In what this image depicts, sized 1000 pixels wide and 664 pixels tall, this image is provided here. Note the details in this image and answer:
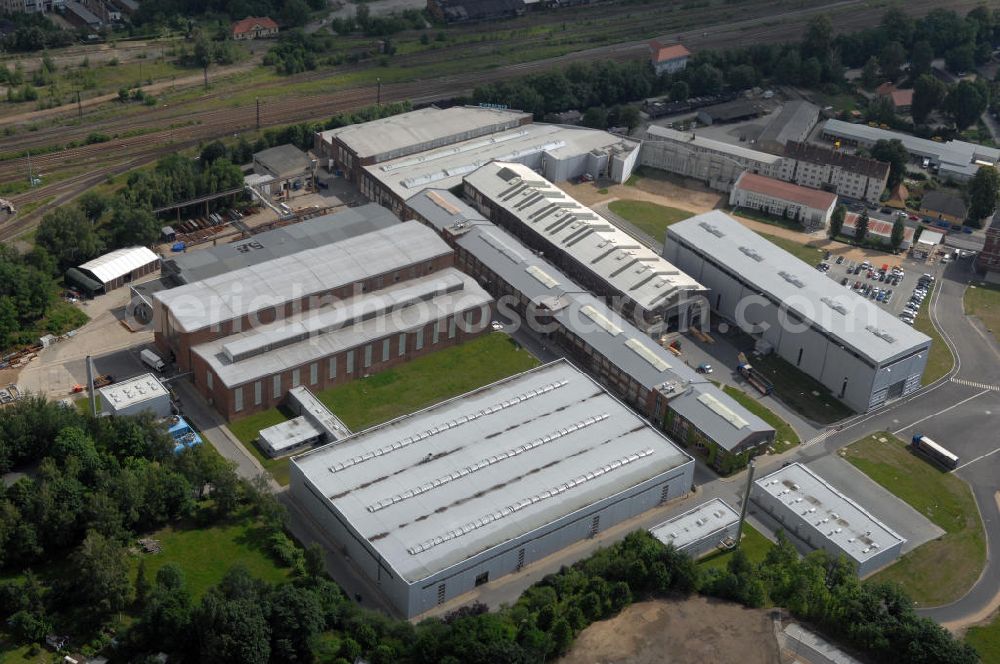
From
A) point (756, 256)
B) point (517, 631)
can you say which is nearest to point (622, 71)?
point (756, 256)

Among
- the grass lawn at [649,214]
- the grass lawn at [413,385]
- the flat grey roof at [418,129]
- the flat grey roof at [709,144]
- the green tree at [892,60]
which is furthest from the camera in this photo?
the green tree at [892,60]

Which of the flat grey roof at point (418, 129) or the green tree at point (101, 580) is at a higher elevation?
the flat grey roof at point (418, 129)

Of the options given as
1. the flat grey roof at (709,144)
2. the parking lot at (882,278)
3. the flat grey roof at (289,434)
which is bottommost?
the flat grey roof at (289,434)

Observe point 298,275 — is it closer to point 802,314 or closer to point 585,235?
point 585,235

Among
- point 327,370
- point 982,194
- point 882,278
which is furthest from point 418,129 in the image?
point 982,194

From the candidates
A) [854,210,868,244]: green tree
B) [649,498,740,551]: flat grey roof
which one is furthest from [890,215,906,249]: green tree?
[649,498,740,551]: flat grey roof

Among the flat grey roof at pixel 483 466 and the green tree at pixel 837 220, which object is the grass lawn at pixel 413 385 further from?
the green tree at pixel 837 220

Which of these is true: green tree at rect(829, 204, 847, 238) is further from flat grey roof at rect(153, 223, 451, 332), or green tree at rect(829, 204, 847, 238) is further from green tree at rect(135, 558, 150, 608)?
green tree at rect(135, 558, 150, 608)

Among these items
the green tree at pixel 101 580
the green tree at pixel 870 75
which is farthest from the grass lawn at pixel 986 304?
the green tree at pixel 101 580
